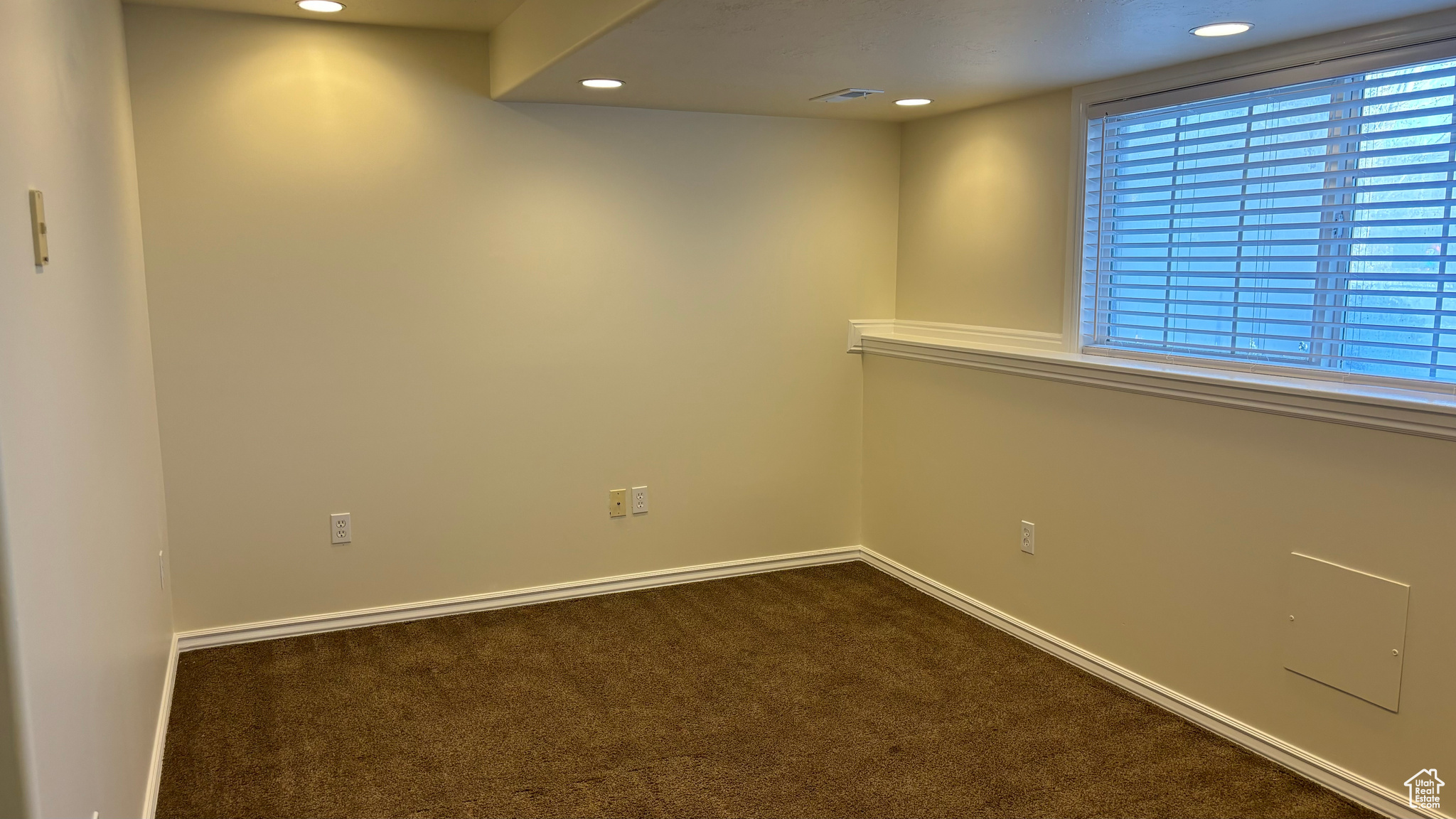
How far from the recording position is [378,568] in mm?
3746

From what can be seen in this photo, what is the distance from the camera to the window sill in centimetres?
236

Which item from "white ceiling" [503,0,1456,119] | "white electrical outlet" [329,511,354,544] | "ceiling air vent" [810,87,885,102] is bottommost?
"white electrical outlet" [329,511,354,544]

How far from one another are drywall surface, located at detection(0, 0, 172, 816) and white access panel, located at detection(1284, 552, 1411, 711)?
2793mm

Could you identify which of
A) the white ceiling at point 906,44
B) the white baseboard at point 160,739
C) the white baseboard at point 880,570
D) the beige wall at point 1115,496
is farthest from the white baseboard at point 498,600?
the white ceiling at point 906,44

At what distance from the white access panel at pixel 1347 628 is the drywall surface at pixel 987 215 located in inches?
52.7

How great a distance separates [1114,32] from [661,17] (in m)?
1.21

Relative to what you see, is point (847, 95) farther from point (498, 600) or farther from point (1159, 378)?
point (498, 600)

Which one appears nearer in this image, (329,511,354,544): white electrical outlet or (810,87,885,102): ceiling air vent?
(810,87,885,102): ceiling air vent

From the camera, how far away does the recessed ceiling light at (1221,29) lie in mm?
2529

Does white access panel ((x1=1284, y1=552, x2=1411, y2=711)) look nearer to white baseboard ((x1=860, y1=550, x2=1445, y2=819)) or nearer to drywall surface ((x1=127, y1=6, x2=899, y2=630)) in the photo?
white baseboard ((x1=860, y1=550, x2=1445, y2=819))

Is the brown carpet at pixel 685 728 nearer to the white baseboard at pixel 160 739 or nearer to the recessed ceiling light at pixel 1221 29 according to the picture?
the white baseboard at pixel 160 739

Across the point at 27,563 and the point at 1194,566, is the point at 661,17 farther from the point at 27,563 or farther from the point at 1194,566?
the point at 1194,566

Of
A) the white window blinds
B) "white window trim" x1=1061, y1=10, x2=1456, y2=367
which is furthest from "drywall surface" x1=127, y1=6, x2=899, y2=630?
the white window blinds

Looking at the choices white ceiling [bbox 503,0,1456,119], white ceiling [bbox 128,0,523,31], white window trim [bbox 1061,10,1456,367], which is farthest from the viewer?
white ceiling [bbox 128,0,523,31]
